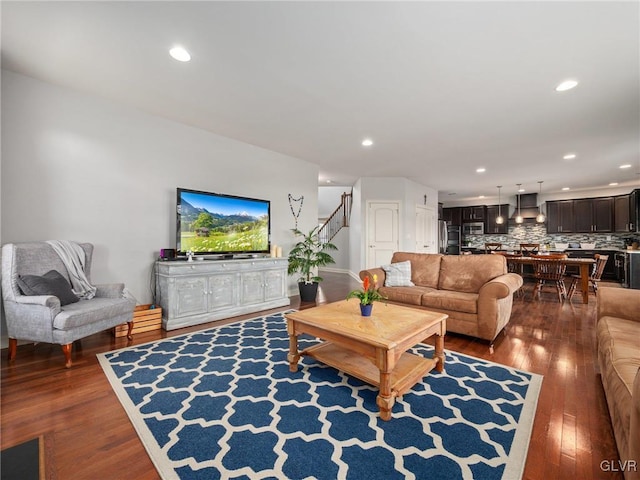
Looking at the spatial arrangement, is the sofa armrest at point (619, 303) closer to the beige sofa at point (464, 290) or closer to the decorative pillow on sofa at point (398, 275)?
the beige sofa at point (464, 290)

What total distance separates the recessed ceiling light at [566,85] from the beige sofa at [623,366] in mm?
2008

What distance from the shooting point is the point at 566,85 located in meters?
2.80

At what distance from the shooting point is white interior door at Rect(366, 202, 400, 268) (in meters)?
7.13

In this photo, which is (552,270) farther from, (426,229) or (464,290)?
(426,229)

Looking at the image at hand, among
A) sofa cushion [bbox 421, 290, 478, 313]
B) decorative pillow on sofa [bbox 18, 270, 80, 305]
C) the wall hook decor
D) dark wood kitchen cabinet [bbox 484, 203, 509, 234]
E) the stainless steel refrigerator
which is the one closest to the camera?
decorative pillow on sofa [bbox 18, 270, 80, 305]

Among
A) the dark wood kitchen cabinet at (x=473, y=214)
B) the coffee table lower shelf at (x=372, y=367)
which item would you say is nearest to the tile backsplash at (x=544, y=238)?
the dark wood kitchen cabinet at (x=473, y=214)

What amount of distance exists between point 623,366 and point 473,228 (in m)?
9.80

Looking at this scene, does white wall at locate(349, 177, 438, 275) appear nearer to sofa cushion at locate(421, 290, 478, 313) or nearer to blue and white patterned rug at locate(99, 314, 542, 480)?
sofa cushion at locate(421, 290, 478, 313)

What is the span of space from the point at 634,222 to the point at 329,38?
9.59m

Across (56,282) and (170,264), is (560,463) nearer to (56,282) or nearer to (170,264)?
(170,264)

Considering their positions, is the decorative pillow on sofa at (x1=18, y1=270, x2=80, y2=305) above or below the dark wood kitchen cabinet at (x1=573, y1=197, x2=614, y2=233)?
below

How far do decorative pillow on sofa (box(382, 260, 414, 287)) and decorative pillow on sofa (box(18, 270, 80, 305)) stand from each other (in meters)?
3.58

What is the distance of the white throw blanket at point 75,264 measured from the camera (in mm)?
2822

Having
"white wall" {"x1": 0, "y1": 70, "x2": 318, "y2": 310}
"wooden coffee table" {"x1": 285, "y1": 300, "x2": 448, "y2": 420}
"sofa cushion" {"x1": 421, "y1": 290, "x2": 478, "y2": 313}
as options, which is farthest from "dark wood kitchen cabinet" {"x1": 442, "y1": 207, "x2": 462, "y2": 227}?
"wooden coffee table" {"x1": 285, "y1": 300, "x2": 448, "y2": 420}
